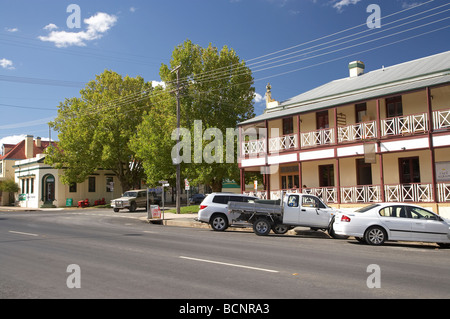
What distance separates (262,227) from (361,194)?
8.27 m

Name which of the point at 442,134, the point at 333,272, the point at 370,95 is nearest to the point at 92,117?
the point at 370,95

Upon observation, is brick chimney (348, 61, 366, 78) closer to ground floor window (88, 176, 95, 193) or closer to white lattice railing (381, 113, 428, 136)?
white lattice railing (381, 113, 428, 136)

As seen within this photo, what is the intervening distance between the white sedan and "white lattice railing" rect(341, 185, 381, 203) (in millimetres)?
7381

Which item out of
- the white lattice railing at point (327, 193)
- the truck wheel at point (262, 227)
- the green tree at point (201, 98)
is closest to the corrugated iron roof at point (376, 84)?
the white lattice railing at point (327, 193)

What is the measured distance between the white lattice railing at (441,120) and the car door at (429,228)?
23.2 feet

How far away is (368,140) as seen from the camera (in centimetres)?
2120

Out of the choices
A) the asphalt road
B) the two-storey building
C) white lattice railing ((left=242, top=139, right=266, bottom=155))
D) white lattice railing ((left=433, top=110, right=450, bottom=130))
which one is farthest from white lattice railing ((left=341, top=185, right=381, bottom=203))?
the asphalt road

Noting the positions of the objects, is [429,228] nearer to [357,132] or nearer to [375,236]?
[375,236]

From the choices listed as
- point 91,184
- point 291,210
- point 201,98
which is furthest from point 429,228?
point 91,184

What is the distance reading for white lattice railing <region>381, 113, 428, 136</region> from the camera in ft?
65.1

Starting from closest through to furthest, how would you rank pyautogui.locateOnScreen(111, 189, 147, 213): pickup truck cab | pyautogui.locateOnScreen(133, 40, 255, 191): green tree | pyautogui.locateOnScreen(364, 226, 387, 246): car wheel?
pyautogui.locateOnScreen(364, 226, 387, 246): car wheel → pyautogui.locateOnScreen(111, 189, 147, 213): pickup truck cab → pyautogui.locateOnScreen(133, 40, 255, 191): green tree
